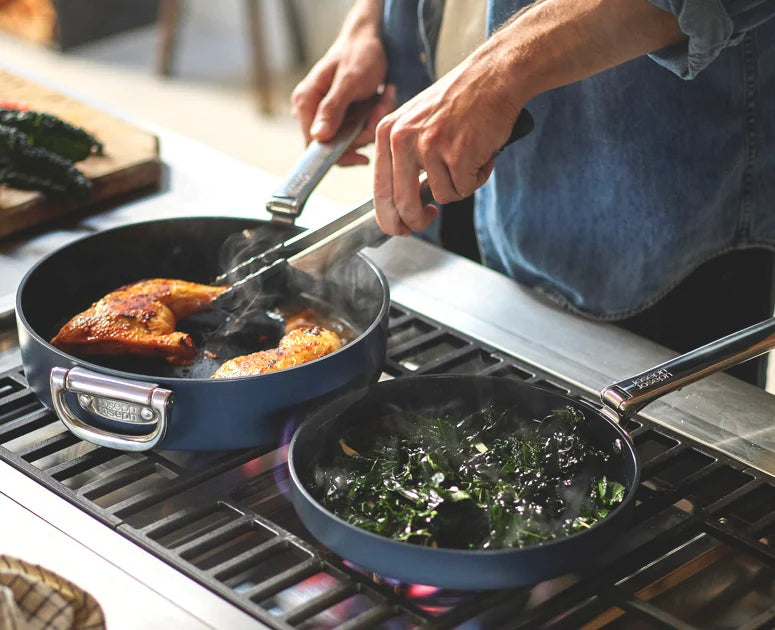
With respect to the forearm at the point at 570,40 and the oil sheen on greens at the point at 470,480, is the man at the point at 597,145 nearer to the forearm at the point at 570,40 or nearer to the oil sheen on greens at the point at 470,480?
the forearm at the point at 570,40

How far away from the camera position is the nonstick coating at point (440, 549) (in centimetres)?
94

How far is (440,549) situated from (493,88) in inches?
24.0

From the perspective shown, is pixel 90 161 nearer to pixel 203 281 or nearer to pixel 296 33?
pixel 203 281

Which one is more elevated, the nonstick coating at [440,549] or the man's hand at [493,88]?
the man's hand at [493,88]

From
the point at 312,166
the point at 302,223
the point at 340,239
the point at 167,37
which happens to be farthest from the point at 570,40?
the point at 167,37

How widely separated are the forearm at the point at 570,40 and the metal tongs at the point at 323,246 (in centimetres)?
21

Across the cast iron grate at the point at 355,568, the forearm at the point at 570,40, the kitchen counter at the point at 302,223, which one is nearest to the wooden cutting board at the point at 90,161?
the kitchen counter at the point at 302,223

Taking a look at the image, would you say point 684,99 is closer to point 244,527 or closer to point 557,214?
point 557,214

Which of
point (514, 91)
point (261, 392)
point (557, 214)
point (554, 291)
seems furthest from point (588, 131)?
point (261, 392)

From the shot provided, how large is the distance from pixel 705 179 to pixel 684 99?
13 centimetres

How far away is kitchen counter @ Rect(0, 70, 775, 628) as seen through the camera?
1021 mm

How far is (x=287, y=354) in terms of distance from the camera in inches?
51.3

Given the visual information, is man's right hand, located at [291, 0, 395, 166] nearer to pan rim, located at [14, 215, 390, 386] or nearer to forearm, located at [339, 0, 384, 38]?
forearm, located at [339, 0, 384, 38]

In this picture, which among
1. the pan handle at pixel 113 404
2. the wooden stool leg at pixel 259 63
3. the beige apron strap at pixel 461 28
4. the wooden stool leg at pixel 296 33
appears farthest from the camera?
the wooden stool leg at pixel 296 33
